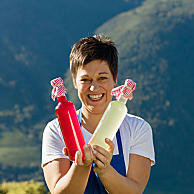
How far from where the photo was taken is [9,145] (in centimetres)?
4009

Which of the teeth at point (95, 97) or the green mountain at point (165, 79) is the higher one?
the green mountain at point (165, 79)

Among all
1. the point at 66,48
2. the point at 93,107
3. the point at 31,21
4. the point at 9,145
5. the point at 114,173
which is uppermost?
the point at 31,21

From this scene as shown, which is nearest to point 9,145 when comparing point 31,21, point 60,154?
point 31,21

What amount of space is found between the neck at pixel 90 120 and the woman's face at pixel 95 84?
0.11m

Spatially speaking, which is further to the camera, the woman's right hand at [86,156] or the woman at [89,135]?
the woman at [89,135]

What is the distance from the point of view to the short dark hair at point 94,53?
242cm

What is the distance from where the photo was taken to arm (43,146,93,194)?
2.08 metres

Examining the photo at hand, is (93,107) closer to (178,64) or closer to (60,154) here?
(60,154)

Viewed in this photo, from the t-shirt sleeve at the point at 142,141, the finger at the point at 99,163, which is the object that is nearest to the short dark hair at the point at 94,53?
the t-shirt sleeve at the point at 142,141

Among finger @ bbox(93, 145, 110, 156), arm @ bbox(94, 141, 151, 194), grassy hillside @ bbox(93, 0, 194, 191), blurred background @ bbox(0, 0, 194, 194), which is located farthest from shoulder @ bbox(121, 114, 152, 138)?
grassy hillside @ bbox(93, 0, 194, 191)

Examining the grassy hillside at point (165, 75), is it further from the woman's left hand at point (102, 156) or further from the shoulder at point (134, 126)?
the woman's left hand at point (102, 156)

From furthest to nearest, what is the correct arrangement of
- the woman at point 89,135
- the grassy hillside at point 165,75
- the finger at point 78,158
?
1. the grassy hillside at point 165,75
2. the woman at point 89,135
3. the finger at point 78,158

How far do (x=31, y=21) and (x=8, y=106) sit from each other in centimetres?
1813

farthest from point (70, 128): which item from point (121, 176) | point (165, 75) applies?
point (165, 75)
